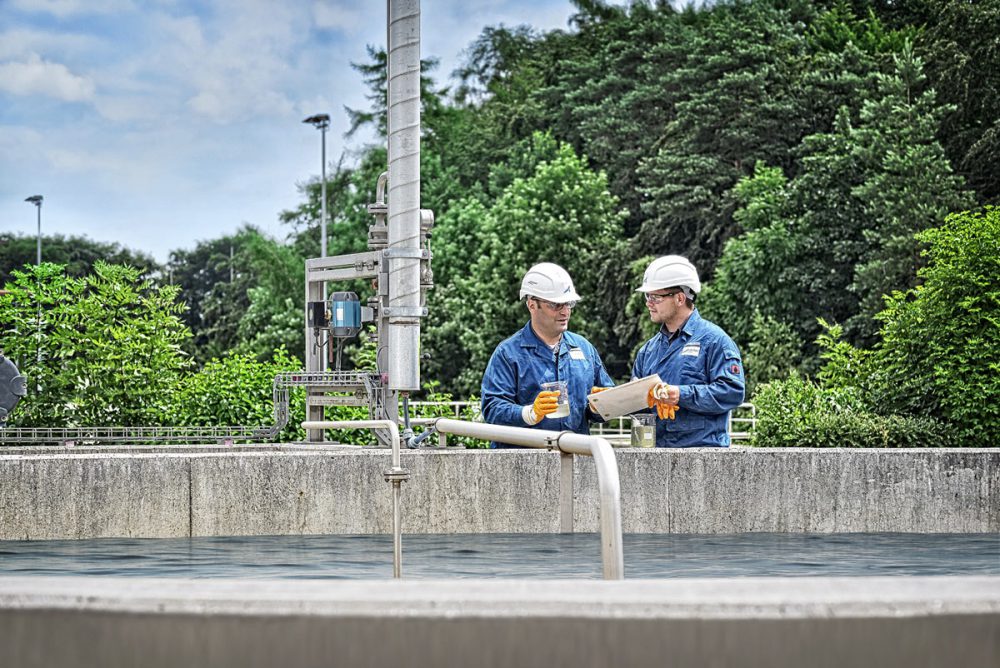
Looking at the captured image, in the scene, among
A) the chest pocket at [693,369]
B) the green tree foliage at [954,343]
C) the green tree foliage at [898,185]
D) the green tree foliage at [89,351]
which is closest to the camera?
the chest pocket at [693,369]

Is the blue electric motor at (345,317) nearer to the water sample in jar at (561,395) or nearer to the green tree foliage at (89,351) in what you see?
the green tree foliage at (89,351)

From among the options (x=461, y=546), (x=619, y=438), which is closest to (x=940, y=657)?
(x=461, y=546)

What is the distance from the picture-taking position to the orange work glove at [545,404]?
7.46 m

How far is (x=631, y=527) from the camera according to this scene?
8.42 metres

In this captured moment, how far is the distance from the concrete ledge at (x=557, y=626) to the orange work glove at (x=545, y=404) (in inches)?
194

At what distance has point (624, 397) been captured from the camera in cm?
729

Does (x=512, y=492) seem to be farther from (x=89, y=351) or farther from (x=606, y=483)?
(x=89, y=351)

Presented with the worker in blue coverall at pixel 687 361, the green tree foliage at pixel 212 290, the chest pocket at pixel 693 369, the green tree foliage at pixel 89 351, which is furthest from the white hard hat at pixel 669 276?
the green tree foliage at pixel 212 290

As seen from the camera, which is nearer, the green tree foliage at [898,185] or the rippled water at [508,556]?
the rippled water at [508,556]

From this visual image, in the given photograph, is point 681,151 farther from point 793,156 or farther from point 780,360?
point 780,360

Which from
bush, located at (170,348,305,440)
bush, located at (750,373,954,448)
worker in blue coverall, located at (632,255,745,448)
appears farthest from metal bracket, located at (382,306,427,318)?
bush, located at (170,348,305,440)

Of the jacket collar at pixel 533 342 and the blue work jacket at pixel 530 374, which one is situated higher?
the jacket collar at pixel 533 342

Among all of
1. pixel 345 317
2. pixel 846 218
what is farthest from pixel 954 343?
pixel 846 218

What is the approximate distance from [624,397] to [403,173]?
6581 millimetres
